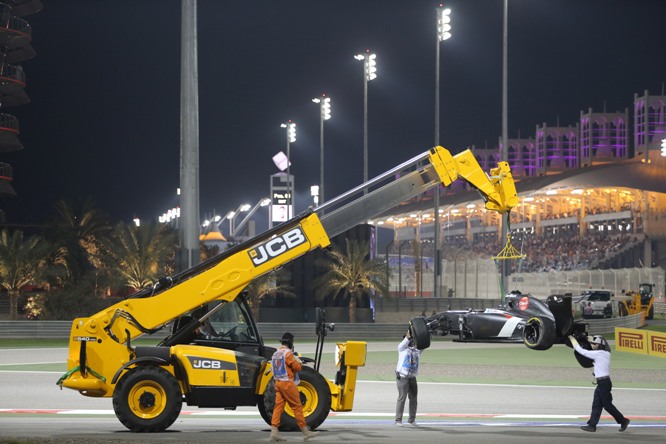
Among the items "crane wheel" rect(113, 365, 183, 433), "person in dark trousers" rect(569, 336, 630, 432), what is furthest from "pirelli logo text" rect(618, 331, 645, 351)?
"crane wheel" rect(113, 365, 183, 433)

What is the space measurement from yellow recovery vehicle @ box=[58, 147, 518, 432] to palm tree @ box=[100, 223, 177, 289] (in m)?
34.1

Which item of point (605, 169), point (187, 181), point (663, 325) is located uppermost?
point (605, 169)

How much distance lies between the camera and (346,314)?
53.2m

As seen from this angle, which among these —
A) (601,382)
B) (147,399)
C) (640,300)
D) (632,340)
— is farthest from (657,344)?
(147,399)

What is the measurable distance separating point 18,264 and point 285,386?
127 feet

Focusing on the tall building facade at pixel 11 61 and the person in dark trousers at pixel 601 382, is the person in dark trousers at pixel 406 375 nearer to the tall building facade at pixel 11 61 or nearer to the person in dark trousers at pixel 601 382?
the person in dark trousers at pixel 601 382

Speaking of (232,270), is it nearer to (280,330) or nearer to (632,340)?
(280,330)

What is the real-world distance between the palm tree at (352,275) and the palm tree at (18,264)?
46.0 feet

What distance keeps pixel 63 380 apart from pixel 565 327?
7.75m

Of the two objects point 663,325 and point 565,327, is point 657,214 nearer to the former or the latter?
point 663,325

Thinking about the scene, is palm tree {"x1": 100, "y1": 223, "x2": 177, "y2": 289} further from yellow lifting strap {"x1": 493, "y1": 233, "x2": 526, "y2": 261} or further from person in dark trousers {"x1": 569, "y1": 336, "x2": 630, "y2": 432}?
yellow lifting strap {"x1": 493, "y1": 233, "x2": 526, "y2": 261}

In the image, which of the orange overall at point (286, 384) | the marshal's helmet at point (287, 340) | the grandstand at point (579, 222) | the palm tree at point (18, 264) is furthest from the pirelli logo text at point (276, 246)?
the grandstand at point (579, 222)

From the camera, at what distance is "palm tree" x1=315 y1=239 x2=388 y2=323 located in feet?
171

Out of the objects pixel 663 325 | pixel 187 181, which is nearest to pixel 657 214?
pixel 663 325
